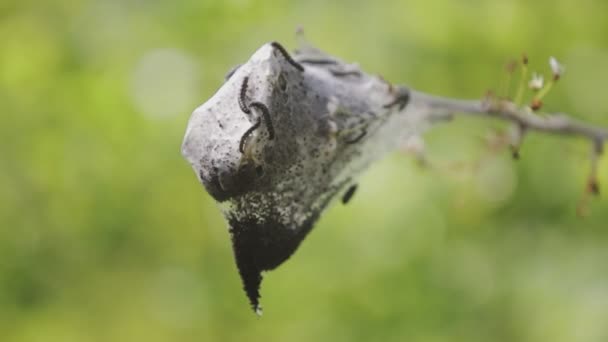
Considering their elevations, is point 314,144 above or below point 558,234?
above

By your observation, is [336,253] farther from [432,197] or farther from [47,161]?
[47,161]

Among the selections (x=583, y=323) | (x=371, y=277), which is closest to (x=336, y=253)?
(x=371, y=277)

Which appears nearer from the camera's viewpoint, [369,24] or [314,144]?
[314,144]

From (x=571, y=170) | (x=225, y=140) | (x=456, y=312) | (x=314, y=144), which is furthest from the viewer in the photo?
(x=456, y=312)

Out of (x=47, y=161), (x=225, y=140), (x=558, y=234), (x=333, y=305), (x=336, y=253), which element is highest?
(x=225, y=140)

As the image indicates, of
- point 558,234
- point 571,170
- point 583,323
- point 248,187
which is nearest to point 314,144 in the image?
point 248,187

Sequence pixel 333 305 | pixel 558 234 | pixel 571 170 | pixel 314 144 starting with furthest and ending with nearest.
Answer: pixel 333 305, pixel 558 234, pixel 571 170, pixel 314 144
